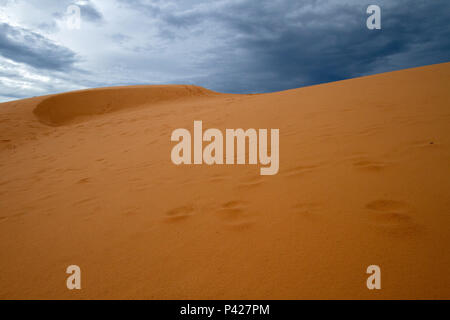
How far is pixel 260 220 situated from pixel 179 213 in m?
0.78

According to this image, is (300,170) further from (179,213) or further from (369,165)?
(179,213)

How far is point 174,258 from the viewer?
155cm

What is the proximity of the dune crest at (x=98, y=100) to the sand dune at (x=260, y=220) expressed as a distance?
9328mm

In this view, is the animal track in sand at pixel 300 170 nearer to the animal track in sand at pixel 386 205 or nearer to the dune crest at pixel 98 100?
the animal track in sand at pixel 386 205

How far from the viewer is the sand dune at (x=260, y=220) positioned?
1297 mm

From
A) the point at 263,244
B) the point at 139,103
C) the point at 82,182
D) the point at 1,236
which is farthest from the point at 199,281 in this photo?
the point at 139,103

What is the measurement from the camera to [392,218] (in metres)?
1.58

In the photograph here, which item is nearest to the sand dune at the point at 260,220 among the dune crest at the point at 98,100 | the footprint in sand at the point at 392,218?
the footprint in sand at the point at 392,218

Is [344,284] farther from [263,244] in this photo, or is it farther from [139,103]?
[139,103]

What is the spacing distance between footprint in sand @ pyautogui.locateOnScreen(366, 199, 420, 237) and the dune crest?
42.9 ft

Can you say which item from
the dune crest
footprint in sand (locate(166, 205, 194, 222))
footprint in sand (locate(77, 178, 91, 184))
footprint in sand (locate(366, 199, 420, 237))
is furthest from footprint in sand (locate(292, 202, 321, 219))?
the dune crest

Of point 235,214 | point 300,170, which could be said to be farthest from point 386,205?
point 235,214

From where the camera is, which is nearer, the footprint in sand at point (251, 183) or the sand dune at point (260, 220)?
the sand dune at point (260, 220)

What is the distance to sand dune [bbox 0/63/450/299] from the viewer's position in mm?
1297
